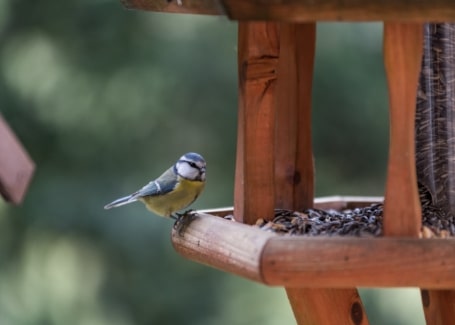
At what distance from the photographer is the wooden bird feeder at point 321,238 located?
2.09 metres

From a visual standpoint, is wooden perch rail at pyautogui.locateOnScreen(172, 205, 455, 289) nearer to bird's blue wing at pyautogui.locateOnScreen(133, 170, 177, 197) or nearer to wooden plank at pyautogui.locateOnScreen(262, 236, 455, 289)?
wooden plank at pyautogui.locateOnScreen(262, 236, 455, 289)

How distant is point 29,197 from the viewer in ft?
17.6

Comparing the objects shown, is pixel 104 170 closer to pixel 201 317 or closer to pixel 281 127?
pixel 201 317

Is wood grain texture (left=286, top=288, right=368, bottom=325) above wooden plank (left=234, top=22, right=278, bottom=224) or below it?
below

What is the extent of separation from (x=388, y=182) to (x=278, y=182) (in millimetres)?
692

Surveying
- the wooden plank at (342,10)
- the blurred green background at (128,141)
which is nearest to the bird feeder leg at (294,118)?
the wooden plank at (342,10)

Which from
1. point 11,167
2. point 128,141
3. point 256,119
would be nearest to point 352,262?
point 256,119

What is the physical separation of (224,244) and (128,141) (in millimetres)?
3067

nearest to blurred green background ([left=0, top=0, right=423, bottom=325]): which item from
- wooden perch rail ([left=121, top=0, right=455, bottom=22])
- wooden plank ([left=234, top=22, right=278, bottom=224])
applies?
wooden plank ([left=234, top=22, right=278, bottom=224])

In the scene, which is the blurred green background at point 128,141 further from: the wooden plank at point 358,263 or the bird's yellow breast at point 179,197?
the wooden plank at point 358,263

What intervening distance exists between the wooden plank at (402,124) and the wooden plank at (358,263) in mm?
67

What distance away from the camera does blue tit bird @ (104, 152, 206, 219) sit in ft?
10.3

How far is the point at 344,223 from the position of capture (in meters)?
2.55

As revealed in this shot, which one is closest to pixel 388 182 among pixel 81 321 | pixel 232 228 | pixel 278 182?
pixel 232 228
